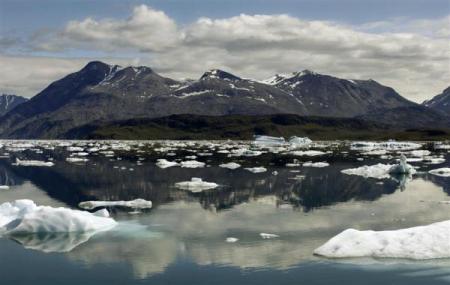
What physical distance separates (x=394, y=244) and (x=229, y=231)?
353 inches

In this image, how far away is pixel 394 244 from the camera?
21.3 m

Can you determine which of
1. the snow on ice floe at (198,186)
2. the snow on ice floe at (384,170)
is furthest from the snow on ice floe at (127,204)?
the snow on ice floe at (384,170)

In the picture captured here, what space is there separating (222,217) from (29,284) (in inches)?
568

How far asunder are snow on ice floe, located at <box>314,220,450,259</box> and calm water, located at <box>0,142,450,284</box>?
0.68 meters

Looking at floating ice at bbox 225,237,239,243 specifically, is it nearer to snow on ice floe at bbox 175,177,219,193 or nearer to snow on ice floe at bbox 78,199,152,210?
snow on ice floe at bbox 78,199,152,210

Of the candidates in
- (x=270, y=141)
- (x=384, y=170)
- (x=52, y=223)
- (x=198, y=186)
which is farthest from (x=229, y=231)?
(x=270, y=141)

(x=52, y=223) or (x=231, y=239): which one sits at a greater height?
(x=52, y=223)

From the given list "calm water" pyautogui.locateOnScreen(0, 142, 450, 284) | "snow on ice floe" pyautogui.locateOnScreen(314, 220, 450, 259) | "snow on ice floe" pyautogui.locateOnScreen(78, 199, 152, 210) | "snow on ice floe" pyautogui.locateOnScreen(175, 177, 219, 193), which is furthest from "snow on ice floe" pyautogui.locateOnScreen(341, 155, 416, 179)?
"snow on ice floe" pyautogui.locateOnScreen(314, 220, 450, 259)

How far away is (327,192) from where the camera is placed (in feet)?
140

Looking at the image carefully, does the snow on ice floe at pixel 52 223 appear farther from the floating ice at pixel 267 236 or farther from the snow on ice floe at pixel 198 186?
the snow on ice floe at pixel 198 186

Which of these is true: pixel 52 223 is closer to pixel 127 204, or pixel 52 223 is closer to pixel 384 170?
pixel 127 204

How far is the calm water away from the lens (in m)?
19.3

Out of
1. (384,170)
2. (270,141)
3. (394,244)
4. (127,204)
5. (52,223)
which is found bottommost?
(127,204)

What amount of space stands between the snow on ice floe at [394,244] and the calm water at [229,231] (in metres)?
0.68
